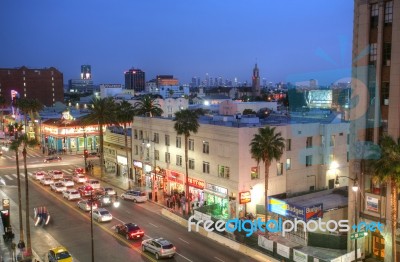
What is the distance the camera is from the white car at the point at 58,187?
58344mm

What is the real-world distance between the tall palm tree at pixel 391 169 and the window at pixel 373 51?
752cm

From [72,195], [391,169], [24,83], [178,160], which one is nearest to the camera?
[391,169]

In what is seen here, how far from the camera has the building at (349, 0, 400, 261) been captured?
104 ft

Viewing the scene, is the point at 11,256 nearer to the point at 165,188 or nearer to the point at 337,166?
the point at 165,188

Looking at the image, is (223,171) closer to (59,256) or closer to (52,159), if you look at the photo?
(59,256)

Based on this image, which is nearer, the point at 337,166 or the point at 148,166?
the point at 337,166

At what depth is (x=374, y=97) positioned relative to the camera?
1310 inches

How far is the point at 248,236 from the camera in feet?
122

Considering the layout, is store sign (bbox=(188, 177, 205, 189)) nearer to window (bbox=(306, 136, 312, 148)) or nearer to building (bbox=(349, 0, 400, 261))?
window (bbox=(306, 136, 312, 148))

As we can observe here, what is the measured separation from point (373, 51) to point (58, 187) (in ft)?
147

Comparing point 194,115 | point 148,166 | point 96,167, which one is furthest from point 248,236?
point 96,167

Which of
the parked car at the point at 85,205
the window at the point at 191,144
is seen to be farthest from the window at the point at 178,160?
the parked car at the point at 85,205

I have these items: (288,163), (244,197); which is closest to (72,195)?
(244,197)

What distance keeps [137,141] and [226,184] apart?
23.0 meters
